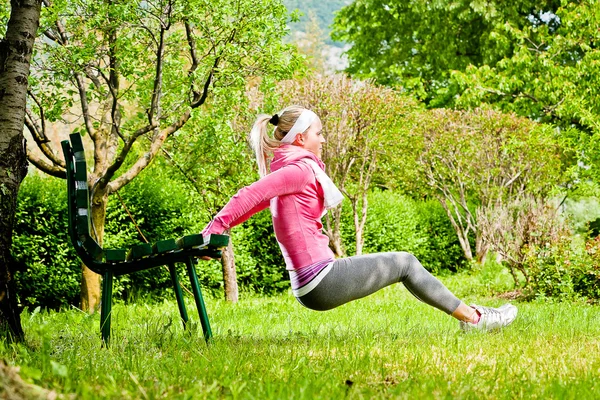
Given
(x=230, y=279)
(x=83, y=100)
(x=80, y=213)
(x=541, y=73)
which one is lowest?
(x=230, y=279)

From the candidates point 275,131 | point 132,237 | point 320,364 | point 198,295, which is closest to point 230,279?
point 132,237

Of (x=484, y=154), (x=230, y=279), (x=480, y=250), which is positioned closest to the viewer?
(x=230, y=279)

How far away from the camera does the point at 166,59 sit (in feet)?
25.1

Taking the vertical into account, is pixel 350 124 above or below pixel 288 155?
above

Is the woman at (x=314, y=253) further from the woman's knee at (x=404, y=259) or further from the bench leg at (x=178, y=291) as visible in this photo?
the bench leg at (x=178, y=291)

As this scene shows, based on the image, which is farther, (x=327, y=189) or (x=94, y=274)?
(x=94, y=274)

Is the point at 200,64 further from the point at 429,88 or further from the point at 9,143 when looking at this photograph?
the point at 429,88

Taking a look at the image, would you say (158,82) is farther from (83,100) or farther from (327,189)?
(327,189)

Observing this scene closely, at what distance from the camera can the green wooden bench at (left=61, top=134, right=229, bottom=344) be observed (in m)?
3.61

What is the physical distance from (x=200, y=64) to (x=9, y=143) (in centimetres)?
373

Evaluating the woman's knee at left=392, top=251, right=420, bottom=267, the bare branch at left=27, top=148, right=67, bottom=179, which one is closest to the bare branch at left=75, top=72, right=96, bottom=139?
the bare branch at left=27, top=148, right=67, bottom=179

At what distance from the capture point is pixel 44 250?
846 cm

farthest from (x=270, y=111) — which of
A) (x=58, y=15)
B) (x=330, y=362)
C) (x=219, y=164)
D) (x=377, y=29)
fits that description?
(x=377, y=29)

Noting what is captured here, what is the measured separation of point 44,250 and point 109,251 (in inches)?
208
